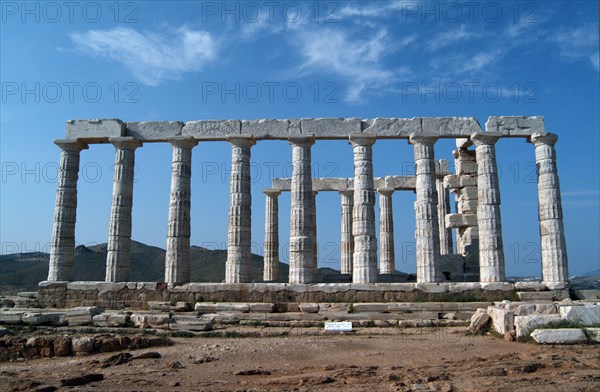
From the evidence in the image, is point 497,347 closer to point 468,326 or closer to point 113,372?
point 468,326

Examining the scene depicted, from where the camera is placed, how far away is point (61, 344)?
1324cm

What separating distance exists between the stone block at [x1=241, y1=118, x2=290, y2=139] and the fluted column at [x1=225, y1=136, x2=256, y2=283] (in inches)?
17.5

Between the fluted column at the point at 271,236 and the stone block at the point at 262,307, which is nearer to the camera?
the stone block at the point at 262,307

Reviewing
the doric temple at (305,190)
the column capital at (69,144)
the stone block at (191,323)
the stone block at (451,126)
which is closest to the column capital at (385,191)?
the doric temple at (305,190)

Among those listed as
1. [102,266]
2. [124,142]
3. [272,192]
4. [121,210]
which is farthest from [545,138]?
[102,266]

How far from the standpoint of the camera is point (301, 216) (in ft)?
73.2

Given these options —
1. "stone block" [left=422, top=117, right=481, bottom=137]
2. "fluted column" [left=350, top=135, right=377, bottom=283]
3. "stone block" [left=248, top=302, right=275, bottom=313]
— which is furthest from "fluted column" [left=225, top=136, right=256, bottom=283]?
"stone block" [left=422, top=117, right=481, bottom=137]

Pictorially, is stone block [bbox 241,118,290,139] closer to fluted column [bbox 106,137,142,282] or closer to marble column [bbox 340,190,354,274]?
fluted column [bbox 106,137,142,282]

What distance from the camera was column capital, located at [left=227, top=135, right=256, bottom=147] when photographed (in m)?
22.7

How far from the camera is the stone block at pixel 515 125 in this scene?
73.5 ft

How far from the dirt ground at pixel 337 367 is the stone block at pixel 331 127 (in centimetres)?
1034

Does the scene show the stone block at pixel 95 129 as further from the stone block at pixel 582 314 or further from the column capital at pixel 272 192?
the stone block at pixel 582 314

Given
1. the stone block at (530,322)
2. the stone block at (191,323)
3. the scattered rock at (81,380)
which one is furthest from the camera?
the stone block at (191,323)

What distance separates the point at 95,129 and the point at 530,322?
20.2 meters
